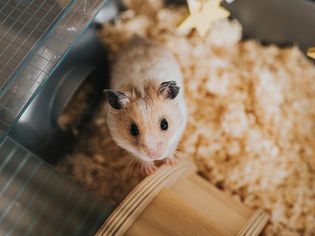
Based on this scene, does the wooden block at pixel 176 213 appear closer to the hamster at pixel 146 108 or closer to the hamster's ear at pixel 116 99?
the hamster at pixel 146 108

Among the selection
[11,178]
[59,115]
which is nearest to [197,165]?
[59,115]

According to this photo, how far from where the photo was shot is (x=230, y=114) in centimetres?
200

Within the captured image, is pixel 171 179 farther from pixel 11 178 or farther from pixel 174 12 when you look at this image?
pixel 174 12

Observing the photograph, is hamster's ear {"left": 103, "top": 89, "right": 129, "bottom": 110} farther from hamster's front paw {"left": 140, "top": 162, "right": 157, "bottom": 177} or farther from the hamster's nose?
hamster's front paw {"left": 140, "top": 162, "right": 157, "bottom": 177}

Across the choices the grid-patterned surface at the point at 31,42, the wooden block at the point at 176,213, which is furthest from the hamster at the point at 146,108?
the grid-patterned surface at the point at 31,42

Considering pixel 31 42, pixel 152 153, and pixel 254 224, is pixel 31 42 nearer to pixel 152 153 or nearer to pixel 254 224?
pixel 152 153

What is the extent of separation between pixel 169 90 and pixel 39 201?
726 millimetres

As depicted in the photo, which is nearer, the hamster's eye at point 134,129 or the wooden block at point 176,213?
the wooden block at point 176,213

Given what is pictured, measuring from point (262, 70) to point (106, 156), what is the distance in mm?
971

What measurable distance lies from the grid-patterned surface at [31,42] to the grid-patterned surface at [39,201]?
35 centimetres

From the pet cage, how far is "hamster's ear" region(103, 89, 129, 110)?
222 millimetres

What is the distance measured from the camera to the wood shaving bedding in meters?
1.89

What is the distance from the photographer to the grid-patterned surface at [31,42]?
125 centimetres

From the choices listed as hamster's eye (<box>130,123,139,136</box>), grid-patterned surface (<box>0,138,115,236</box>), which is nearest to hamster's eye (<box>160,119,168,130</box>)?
hamster's eye (<box>130,123,139,136</box>)
